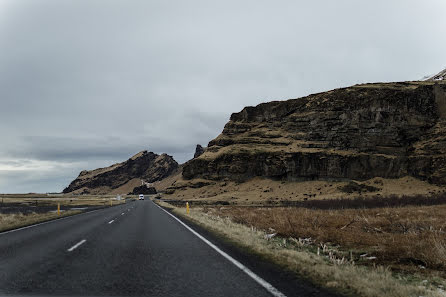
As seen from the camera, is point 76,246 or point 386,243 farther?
point 76,246

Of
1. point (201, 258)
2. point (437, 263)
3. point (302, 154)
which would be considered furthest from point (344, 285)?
point (302, 154)

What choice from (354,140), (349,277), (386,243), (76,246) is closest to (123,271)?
(76,246)

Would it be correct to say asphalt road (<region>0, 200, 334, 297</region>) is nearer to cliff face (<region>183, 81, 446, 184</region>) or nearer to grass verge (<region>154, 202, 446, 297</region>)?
grass verge (<region>154, 202, 446, 297</region>)

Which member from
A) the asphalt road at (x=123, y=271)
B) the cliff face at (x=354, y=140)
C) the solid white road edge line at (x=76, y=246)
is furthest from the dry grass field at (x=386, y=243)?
the cliff face at (x=354, y=140)

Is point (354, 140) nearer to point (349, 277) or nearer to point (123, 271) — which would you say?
point (349, 277)

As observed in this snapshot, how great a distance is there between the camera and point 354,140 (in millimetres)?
85625

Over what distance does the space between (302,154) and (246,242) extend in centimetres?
7850

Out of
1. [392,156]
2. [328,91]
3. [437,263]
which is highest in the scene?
[328,91]

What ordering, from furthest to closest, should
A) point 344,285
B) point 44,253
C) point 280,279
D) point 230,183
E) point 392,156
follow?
point 230,183
point 392,156
point 44,253
point 280,279
point 344,285

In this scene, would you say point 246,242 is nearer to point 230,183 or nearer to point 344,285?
point 344,285

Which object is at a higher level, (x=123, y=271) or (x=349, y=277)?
(x=123, y=271)

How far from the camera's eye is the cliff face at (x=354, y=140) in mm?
78875

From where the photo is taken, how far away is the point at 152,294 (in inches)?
209

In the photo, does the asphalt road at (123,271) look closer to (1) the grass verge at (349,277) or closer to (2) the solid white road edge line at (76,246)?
(2) the solid white road edge line at (76,246)
